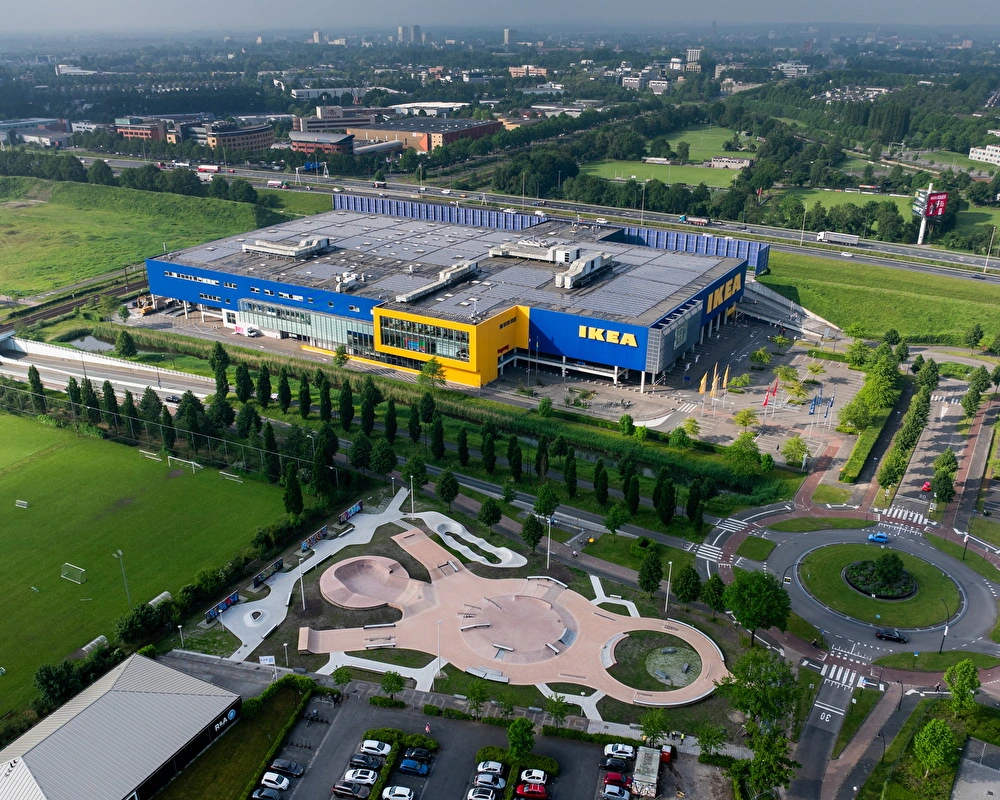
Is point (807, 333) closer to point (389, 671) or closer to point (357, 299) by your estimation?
point (357, 299)

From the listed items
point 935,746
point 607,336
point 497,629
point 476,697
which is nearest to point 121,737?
point 476,697

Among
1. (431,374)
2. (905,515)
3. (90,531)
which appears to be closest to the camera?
(90,531)

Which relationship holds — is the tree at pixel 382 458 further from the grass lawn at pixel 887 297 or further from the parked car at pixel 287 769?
the grass lawn at pixel 887 297

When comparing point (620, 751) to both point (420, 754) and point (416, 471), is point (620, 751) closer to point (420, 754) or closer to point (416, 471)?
point (420, 754)

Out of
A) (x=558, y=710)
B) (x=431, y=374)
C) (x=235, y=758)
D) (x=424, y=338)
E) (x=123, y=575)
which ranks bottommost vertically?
(x=235, y=758)

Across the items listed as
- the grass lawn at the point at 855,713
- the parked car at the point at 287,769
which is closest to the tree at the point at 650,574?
the grass lawn at the point at 855,713

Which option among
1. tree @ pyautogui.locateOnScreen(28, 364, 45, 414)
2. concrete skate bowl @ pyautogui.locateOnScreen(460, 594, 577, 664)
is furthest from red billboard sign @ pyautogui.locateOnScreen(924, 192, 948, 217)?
tree @ pyautogui.locateOnScreen(28, 364, 45, 414)
